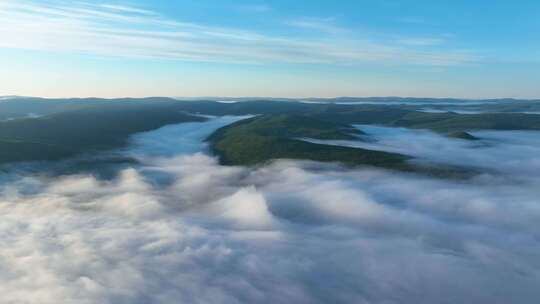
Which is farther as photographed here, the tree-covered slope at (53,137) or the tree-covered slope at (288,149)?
the tree-covered slope at (53,137)

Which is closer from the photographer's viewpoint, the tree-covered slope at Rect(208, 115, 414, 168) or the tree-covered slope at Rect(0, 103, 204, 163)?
the tree-covered slope at Rect(208, 115, 414, 168)

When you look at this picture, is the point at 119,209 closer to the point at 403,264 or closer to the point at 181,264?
the point at 181,264

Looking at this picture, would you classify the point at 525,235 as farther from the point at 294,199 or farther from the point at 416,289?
the point at 294,199

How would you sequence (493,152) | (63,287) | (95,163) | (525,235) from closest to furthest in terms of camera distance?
(63,287) < (525,235) < (95,163) < (493,152)

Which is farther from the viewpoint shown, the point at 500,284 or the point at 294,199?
the point at 294,199

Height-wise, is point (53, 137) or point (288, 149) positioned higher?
point (288, 149)

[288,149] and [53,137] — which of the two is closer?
[288,149]

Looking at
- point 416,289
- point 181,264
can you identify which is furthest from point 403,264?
point 181,264

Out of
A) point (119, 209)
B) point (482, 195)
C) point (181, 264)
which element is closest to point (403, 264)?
point (181, 264)

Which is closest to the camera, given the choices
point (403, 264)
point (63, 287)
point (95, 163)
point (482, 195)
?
point (63, 287)
